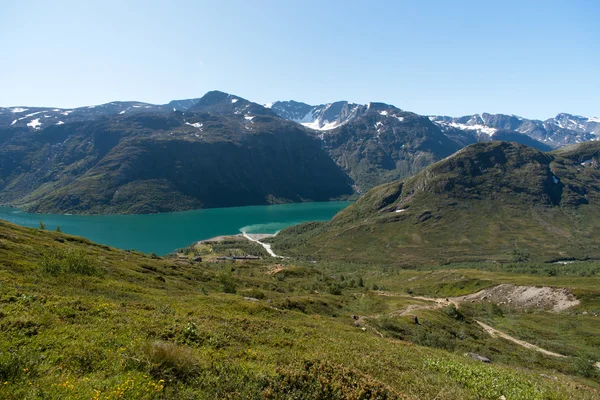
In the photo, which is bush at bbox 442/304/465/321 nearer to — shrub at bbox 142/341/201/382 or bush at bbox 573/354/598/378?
bush at bbox 573/354/598/378

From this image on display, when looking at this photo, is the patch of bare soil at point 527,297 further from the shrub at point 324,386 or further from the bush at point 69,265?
the shrub at point 324,386

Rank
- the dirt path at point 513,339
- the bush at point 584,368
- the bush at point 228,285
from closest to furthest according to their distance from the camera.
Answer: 1. the bush at point 584,368
2. the bush at point 228,285
3. the dirt path at point 513,339

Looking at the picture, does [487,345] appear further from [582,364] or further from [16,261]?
[16,261]

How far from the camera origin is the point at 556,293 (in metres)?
104

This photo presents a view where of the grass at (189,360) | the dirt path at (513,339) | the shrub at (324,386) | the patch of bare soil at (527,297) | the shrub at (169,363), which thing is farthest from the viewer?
the patch of bare soil at (527,297)

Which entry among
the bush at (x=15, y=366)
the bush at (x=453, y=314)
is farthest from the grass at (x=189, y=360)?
the bush at (x=453, y=314)

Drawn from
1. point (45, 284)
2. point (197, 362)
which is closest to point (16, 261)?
point (45, 284)

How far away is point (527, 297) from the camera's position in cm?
10756

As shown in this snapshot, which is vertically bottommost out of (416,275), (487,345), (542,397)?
(416,275)

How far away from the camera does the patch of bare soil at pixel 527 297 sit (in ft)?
328

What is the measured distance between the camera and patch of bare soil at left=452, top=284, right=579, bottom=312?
99994mm

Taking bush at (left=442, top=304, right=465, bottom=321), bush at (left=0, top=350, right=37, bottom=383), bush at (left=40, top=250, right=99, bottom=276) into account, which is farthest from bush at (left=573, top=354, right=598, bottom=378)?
bush at (left=40, top=250, right=99, bottom=276)

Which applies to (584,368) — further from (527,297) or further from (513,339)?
(527,297)

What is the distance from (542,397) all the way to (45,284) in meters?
35.6
